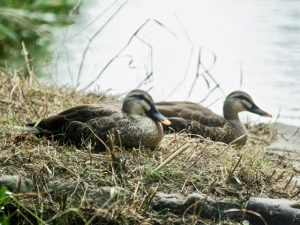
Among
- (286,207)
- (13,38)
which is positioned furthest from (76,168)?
(13,38)

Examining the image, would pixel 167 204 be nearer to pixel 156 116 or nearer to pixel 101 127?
pixel 101 127

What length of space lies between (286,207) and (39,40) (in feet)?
23.2

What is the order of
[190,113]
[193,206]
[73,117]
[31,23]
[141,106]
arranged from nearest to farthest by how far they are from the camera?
[193,206]
[73,117]
[141,106]
[190,113]
[31,23]

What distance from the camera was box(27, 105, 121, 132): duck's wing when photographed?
7.21m

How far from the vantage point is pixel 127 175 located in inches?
257

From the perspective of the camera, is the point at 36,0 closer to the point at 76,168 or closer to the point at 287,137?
the point at 287,137


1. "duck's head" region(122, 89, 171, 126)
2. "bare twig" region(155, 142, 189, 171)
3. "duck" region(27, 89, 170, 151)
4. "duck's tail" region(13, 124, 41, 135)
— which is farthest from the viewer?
"duck's head" region(122, 89, 171, 126)

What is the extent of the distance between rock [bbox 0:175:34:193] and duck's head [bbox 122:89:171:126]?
3.94 feet

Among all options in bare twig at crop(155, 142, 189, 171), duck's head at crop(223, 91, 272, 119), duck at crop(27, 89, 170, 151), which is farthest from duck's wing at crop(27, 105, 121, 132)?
duck's head at crop(223, 91, 272, 119)

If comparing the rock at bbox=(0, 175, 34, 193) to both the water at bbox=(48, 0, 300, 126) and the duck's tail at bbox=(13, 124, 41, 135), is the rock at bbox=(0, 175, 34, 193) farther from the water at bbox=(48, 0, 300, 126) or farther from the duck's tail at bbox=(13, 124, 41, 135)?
the water at bbox=(48, 0, 300, 126)

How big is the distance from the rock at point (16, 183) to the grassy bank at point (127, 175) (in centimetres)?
5

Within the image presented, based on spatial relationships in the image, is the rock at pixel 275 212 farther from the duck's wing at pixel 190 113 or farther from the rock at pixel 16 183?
the duck's wing at pixel 190 113

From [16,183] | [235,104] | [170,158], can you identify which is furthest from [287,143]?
[16,183]

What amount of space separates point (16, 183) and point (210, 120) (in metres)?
2.30
